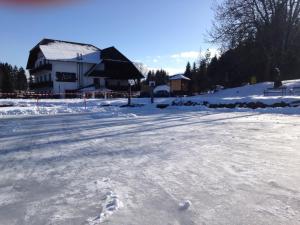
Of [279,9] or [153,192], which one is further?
[279,9]

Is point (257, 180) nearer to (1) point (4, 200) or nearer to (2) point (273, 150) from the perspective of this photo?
(2) point (273, 150)

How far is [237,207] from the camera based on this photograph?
3674 millimetres

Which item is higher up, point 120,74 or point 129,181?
point 120,74

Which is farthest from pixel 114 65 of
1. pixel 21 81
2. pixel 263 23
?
pixel 21 81

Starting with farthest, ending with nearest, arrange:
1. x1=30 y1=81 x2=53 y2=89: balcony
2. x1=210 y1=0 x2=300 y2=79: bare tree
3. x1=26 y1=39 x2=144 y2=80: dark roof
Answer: x1=26 y1=39 x2=144 y2=80: dark roof, x1=30 y1=81 x2=53 y2=89: balcony, x1=210 y1=0 x2=300 y2=79: bare tree

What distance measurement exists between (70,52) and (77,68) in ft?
9.83

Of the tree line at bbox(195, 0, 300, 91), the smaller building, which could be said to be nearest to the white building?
the smaller building

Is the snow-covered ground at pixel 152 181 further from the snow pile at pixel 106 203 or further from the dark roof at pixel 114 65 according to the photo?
the dark roof at pixel 114 65

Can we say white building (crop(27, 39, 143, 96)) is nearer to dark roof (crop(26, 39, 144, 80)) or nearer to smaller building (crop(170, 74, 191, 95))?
dark roof (crop(26, 39, 144, 80))

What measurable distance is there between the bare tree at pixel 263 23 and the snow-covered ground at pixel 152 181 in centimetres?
2445

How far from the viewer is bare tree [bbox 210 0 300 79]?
30375 mm

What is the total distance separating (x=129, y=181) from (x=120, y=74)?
50859mm

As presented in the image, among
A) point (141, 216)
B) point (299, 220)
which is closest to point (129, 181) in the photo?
point (141, 216)

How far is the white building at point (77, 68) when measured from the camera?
166 ft
